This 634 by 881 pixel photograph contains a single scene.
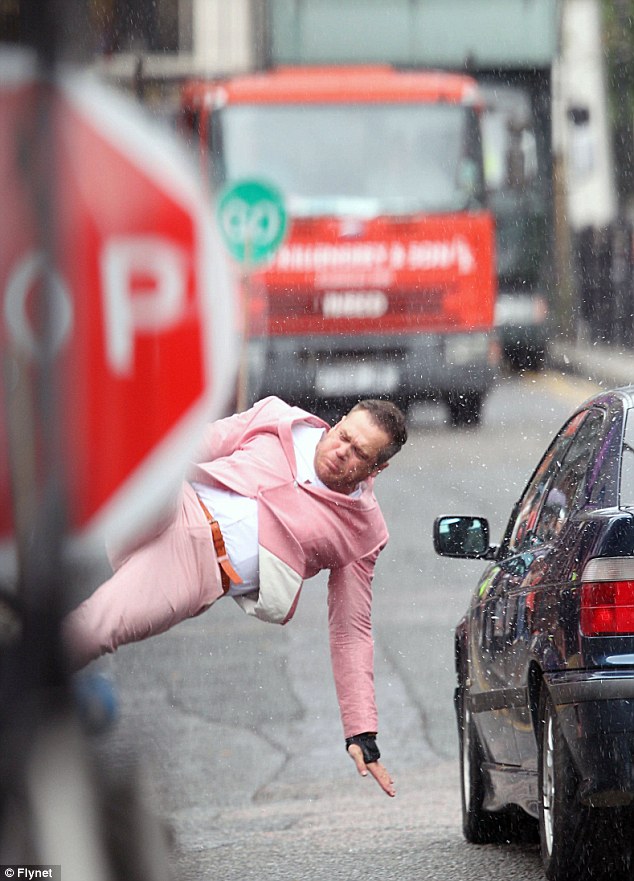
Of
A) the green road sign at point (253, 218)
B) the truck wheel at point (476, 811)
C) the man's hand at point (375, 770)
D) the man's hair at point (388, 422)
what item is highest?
the green road sign at point (253, 218)

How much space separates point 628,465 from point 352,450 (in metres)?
0.73

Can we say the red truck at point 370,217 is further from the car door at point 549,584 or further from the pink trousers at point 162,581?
the pink trousers at point 162,581

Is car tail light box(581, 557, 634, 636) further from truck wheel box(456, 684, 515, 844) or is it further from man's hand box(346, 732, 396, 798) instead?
truck wheel box(456, 684, 515, 844)

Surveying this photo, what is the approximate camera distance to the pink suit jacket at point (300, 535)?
5.44m

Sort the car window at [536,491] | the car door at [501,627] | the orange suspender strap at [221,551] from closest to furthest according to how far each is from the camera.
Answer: the orange suspender strap at [221,551] → the car door at [501,627] → the car window at [536,491]

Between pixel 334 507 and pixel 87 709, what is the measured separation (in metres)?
3.13

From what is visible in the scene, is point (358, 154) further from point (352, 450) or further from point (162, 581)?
point (162, 581)

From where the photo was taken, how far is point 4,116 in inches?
86.7

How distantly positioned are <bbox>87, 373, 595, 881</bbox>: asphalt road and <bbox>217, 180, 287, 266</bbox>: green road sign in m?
1.97

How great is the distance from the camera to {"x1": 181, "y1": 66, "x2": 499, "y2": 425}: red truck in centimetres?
1617

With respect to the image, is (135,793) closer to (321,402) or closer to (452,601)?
(452,601)

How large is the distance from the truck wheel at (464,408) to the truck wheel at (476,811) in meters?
10.9

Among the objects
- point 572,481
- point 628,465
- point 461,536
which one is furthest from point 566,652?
point 461,536

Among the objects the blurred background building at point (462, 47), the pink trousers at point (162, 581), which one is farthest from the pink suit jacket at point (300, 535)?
the blurred background building at point (462, 47)
